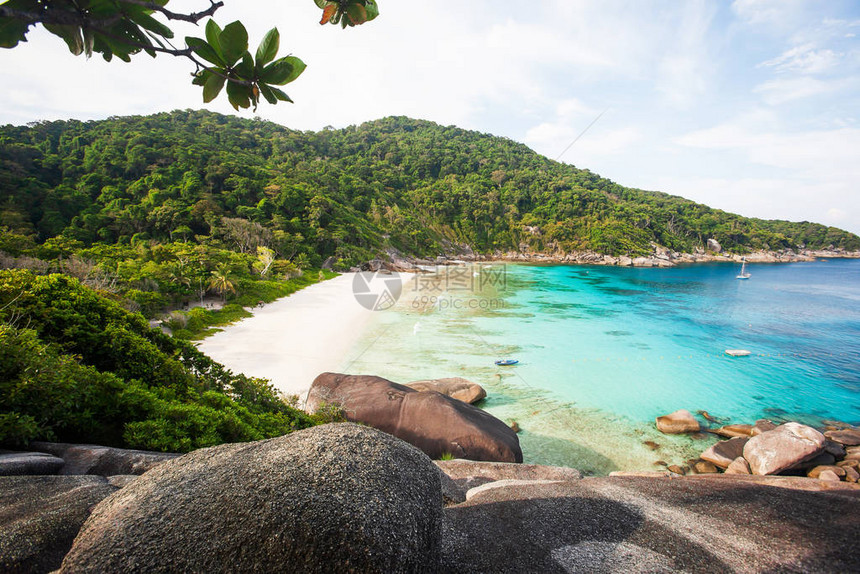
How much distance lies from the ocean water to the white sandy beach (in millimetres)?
1251

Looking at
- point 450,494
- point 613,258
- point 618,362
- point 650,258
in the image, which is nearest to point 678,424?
point 618,362

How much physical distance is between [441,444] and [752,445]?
8619mm

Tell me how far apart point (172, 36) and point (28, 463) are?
462 centimetres

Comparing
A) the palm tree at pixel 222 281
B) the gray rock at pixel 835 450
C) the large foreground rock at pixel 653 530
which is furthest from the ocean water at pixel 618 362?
the palm tree at pixel 222 281

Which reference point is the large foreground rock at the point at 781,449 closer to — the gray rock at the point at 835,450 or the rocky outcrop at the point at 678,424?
the gray rock at the point at 835,450

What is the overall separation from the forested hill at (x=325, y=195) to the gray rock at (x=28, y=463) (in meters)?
24.0

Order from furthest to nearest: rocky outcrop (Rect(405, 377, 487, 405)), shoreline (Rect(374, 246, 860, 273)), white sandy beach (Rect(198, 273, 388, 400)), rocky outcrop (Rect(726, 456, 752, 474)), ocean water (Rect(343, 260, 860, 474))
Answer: shoreline (Rect(374, 246, 860, 273)) → white sandy beach (Rect(198, 273, 388, 400)) → rocky outcrop (Rect(405, 377, 487, 405)) → ocean water (Rect(343, 260, 860, 474)) → rocky outcrop (Rect(726, 456, 752, 474))

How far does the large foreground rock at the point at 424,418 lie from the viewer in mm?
8406

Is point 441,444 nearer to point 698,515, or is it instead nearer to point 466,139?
point 698,515

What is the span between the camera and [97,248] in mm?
23109

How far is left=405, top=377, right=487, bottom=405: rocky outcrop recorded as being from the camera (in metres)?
12.2

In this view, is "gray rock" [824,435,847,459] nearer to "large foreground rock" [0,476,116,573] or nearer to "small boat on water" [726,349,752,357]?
"small boat on water" [726,349,752,357]

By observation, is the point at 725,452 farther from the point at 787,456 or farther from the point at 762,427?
the point at 762,427
